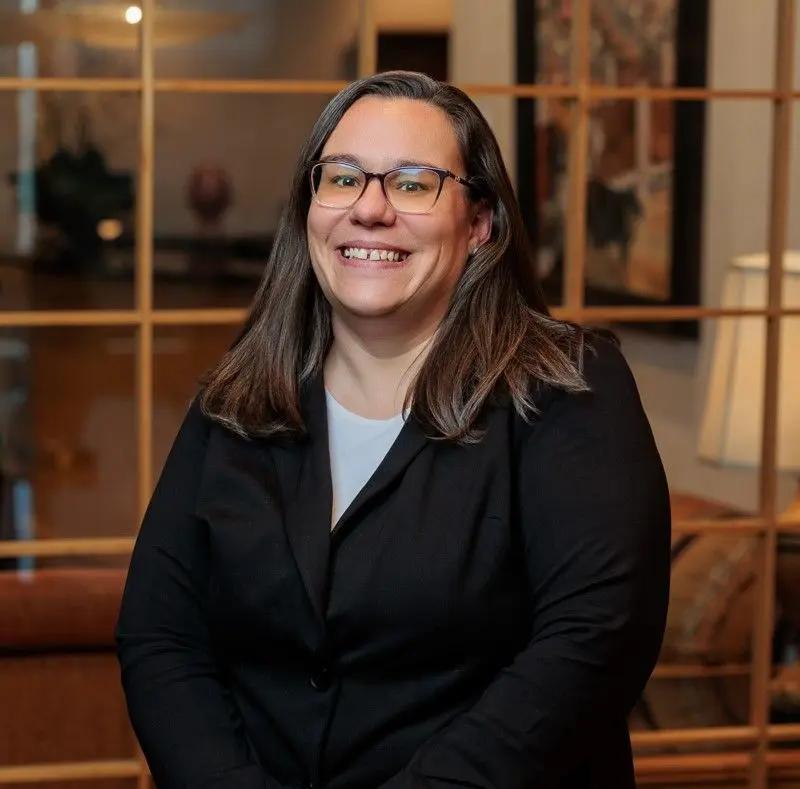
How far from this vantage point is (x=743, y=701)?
110 inches

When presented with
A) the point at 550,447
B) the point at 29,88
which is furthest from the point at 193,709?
the point at 29,88

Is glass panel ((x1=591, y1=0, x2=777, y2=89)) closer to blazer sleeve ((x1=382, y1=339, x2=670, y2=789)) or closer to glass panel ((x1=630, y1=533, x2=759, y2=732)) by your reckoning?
glass panel ((x1=630, y1=533, x2=759, y2=732))

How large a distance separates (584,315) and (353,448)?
38.2 inches

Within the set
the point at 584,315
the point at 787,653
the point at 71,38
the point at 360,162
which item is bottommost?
the point at 787,653

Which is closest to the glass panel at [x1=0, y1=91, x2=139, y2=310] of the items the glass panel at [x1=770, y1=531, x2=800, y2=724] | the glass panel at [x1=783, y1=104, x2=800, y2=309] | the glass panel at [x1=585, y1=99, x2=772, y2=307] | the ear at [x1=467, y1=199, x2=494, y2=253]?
the glass panel at [x1=585, y1=99, x2=772, y2=307]

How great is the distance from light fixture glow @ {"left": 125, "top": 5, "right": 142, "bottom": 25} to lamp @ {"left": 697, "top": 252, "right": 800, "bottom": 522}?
3.79ft

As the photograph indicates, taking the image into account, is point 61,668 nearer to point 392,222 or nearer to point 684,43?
point 392,222

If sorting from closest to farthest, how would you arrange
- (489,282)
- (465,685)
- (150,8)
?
(465,685) < (489,282) < (150,8)

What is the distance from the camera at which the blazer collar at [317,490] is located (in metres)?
1.69

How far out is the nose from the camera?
5.59 ft

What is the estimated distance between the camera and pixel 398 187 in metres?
1.72

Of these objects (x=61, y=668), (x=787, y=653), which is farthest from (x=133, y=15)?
(x=787, y=653)

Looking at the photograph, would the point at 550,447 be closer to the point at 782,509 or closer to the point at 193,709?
the point at 193,709

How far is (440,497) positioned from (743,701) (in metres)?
1.33
